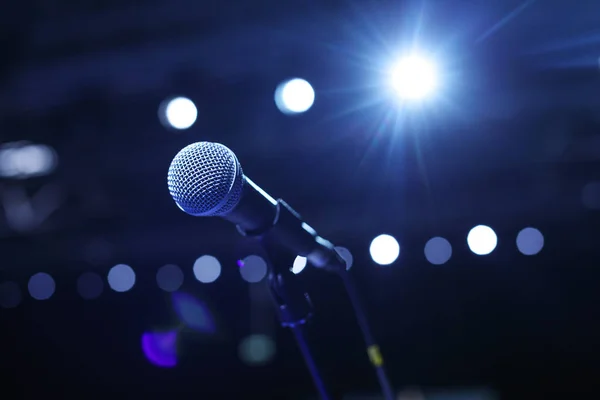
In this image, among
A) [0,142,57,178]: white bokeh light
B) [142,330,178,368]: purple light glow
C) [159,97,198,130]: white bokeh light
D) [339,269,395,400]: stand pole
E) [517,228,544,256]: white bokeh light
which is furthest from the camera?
[142,330,178,368]: purple light glow

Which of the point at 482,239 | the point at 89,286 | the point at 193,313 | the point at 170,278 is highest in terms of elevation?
the point at 482,239

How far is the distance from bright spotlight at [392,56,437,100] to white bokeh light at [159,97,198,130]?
1.61 metres

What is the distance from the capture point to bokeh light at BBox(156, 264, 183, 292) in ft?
24.6

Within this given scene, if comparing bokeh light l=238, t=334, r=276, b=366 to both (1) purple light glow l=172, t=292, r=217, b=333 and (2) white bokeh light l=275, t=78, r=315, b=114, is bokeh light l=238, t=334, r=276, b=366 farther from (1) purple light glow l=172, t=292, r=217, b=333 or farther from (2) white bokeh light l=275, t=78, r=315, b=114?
(2) white bokeh light l=275, t=78, r=315, b=114

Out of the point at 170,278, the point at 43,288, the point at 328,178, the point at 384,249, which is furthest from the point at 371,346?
the point at 43,288

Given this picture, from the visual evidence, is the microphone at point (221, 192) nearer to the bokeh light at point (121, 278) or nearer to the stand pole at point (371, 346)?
the stand pole at point (371, 346)

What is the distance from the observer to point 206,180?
1.04 m

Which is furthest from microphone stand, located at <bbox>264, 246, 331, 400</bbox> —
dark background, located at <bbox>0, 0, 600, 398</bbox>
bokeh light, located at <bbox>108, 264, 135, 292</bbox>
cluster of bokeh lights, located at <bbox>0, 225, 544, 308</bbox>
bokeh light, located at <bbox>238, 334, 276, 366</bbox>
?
bokeh light, located at <bbox>108, 264, 135, 292</bbox>

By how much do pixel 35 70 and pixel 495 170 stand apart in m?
4.10

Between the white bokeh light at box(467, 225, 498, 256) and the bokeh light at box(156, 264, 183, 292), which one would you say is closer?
the white bokeh light at box(467, 225, 498, 256)

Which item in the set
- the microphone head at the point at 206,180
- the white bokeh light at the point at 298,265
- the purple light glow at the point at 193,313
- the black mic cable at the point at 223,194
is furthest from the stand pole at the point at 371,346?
the purple light glow at the point at 193,313

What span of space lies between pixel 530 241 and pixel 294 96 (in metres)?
3.36

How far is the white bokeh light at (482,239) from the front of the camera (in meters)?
6.09

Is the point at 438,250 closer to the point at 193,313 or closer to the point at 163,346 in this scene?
the point at 193,313
